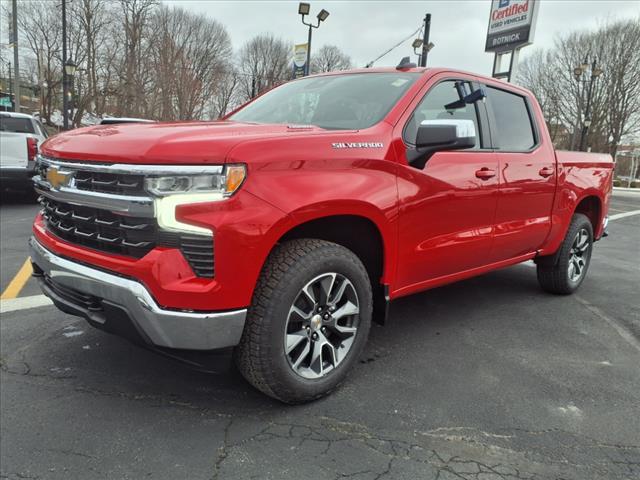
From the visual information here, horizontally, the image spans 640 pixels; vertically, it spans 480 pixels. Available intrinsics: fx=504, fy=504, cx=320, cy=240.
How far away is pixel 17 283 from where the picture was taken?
4715 mm

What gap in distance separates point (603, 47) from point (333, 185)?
44.9 metres

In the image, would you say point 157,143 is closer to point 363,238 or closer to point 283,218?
point 283,218

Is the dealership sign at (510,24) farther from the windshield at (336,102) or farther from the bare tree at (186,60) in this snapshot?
the bare tree at (186,60)

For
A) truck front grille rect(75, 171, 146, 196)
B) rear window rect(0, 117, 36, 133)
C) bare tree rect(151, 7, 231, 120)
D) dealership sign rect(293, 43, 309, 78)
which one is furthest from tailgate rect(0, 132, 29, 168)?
bare tree rect(151, 7, 231, 120)

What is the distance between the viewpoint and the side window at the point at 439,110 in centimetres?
308

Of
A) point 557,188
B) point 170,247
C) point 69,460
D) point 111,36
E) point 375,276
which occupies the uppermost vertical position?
point 111,36

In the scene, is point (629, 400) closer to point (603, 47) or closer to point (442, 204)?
point (442, 204)

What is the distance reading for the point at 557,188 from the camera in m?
4.41

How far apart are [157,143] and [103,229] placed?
1.67 ft

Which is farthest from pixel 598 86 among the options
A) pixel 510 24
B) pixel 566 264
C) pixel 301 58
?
pixel 566 264

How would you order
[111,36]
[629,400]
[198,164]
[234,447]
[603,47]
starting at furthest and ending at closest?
[111,36] < [603,47] < [629,400] < [234,447] < [198,164]

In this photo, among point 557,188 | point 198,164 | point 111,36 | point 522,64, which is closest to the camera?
point 198,164

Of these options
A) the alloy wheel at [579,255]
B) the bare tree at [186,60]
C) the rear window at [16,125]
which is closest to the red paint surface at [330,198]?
the alloy wheel at [579,255]

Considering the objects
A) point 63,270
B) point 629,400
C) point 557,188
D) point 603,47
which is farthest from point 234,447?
point 603,47
